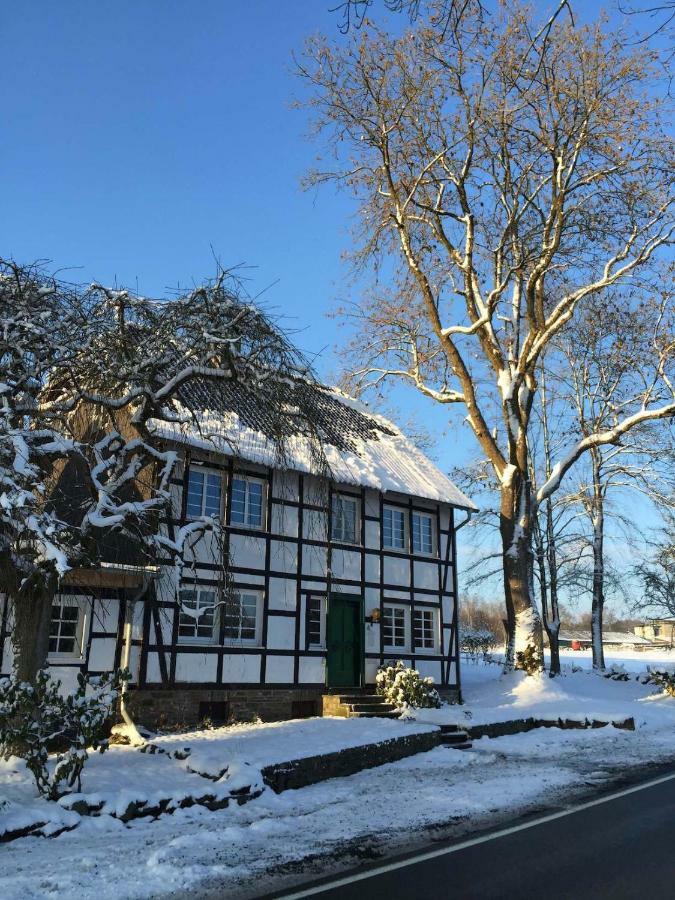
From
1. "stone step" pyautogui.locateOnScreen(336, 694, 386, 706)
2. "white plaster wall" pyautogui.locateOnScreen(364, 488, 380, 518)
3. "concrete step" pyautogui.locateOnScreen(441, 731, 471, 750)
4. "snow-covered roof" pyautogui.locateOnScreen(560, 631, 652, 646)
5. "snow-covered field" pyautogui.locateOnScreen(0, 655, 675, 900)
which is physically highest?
"white plaster wall" pyautogui.locateOnScreen(364, 488, 380, 518)

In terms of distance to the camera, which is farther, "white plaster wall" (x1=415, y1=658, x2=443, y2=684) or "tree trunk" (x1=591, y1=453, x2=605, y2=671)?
"tree trunk" (x1=591, y1=453, x2=605, y2=671)

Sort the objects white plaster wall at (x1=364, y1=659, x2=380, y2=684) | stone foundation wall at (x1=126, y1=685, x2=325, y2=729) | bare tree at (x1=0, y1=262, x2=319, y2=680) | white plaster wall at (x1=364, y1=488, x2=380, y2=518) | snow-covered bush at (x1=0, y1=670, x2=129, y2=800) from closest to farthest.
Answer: snow-covered bush at (x1=0, y1=670, x2=129, y2=800) → bare tree at (x1=0, y1=262, x2=319, y2=680) → stone foundation wall at (x1=126, y1=685, x2=325, y2=729) → white plaster wall at (x1=364, y1=659, x2=380, y2=684) → white plaster wall at (x1=364, y1=488, x2=380, y2=518)

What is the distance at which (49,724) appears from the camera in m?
7.78

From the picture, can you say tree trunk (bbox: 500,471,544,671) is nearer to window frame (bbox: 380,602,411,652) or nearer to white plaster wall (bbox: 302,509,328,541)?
window frame (bbox: 380,602,411,652)

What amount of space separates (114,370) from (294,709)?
386 inches

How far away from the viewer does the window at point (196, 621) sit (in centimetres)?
1419

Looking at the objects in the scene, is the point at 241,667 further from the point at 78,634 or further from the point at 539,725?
the point at 539,725

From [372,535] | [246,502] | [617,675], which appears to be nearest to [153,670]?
[246,502]

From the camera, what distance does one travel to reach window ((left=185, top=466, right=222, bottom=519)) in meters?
15.0

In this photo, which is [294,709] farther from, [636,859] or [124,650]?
[636,859]

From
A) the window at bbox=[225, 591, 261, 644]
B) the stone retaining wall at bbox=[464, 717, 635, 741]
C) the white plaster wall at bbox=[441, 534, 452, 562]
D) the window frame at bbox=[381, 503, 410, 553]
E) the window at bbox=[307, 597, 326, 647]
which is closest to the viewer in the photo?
the stone retaining wall at bbox=[464, 717, 635, 741]

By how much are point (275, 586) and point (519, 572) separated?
6924 mm

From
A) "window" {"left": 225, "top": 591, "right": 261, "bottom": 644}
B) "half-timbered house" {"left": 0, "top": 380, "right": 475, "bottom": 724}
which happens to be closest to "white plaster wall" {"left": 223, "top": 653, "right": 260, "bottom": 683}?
"half-timbered house" {"left": 0, "top": 380, "right": 475, "bottom": 724}

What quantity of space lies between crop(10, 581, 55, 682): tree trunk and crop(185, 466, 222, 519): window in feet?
20.2
